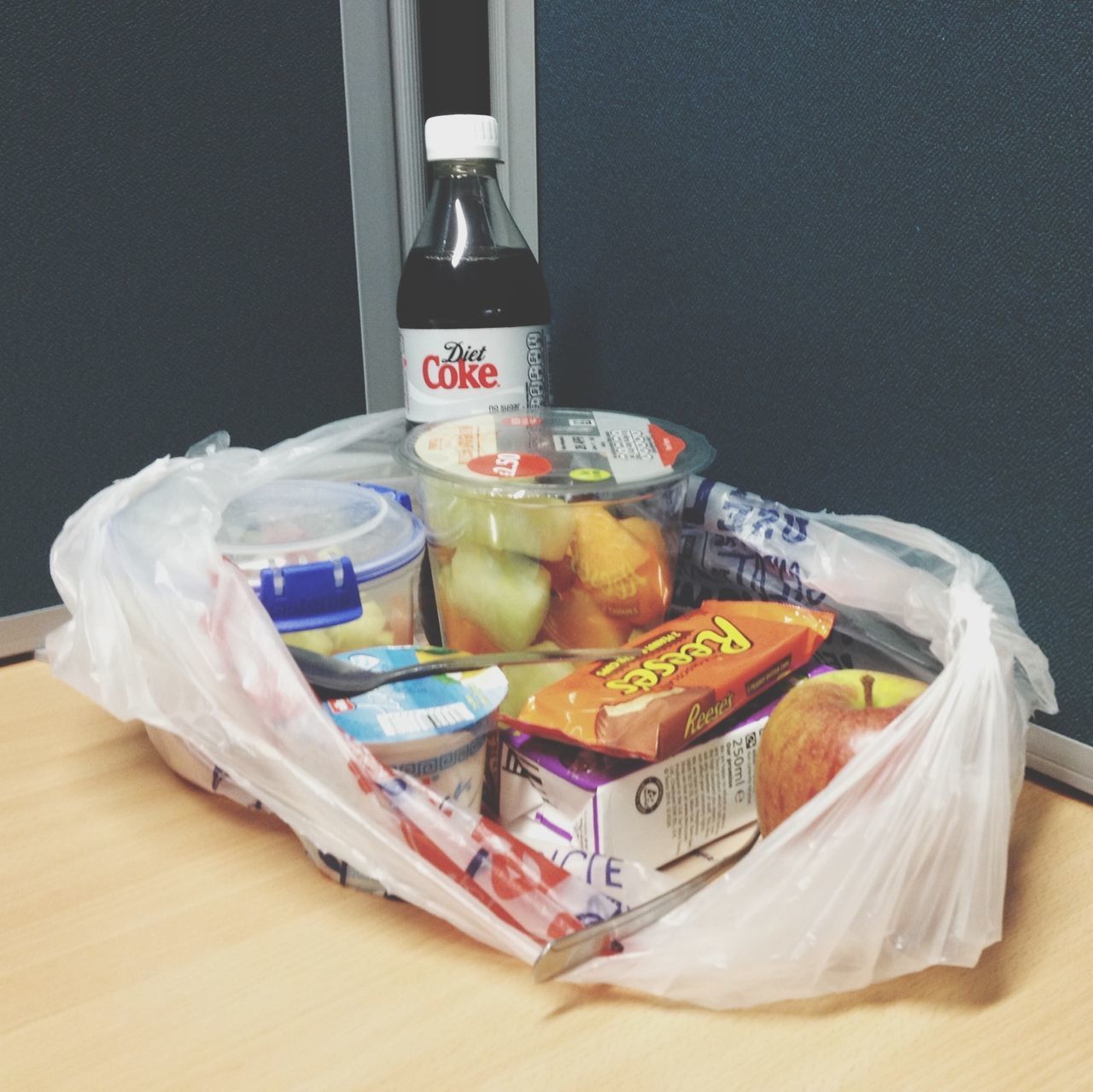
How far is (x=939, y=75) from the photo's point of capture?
1.71 ft

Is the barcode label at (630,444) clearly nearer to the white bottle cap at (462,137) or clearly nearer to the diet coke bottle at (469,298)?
the diet coke bottle at (469,298)

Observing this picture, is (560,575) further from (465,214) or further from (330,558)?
(465,214)

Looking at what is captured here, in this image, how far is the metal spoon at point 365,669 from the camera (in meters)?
0.47

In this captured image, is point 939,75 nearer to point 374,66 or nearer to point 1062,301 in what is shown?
point 1062,301

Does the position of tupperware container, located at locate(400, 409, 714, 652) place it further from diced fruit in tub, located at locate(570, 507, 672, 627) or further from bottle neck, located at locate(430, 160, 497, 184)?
bottle neck, located at locate(430, 160, 497, 184)

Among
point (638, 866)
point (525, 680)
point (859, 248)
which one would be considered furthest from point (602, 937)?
point (859, 248)

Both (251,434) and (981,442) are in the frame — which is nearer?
(981,442)

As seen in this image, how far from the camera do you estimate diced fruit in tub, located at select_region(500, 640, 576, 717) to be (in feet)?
1.75

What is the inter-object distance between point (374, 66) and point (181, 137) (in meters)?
0.16

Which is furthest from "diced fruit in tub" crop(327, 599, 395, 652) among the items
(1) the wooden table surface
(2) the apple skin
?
(2) the apple skin

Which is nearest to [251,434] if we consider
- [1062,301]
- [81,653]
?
[81,653]

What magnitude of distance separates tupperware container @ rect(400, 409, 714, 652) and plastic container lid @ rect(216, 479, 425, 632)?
33mm

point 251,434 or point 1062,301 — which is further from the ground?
point 1062,301

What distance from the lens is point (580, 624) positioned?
579 mm
